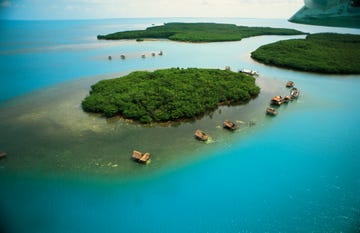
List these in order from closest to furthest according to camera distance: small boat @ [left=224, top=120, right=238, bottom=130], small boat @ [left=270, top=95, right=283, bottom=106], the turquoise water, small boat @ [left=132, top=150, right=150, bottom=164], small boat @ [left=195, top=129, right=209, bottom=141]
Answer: the turquoise water, small boat @ [left=132, top=150, right=150, bottom=164], small boat @ [left=195, top=129, right=209, bottom=141], small boat @ [left=224, top=120, right=238, bottom=130], small boat @ [left=270, top=95, right=283, bottom=106]

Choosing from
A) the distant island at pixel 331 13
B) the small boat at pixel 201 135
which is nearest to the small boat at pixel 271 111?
the small boat at pixel 201 135

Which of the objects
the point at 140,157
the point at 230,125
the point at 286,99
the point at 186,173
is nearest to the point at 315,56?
the point at 286,99

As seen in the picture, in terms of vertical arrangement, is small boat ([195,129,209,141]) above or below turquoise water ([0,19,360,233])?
above

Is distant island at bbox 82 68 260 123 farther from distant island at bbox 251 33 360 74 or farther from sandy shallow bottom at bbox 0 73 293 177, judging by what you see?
distant island at bbox 251 33 360 74

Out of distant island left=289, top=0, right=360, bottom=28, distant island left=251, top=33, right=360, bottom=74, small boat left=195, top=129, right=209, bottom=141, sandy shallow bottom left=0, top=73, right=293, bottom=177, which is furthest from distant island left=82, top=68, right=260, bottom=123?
distant island left=289, top=0, right=360, bottom=28

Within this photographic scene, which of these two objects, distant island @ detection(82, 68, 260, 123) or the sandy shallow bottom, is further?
distant island @ detection(82, 68, 260, 123)

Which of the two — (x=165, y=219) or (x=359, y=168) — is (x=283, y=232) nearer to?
(x=165, y=219)

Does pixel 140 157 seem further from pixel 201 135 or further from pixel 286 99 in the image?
pixel 286 99
